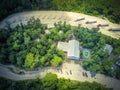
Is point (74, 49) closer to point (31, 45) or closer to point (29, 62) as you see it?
point (31, 45)

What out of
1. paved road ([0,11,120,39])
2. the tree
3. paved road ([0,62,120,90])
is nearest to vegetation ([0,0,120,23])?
paved road ([0,11,120,39])

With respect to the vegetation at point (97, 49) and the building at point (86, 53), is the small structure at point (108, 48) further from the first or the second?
the building at point (86, 53)

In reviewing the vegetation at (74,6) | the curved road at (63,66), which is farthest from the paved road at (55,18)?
the vegetation at (74,6)

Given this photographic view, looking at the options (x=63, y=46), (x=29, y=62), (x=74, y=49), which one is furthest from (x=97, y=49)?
(x=29, y=62)

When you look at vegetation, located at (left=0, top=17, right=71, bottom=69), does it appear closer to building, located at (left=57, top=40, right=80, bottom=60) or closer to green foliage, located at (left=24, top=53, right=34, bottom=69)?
green foliage, located at (left=24, top=53, right=34, bottom=69)

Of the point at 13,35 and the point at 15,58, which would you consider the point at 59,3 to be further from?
the point at 15,58

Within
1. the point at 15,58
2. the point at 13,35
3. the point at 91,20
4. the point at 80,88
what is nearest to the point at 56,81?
the point at 80,88
